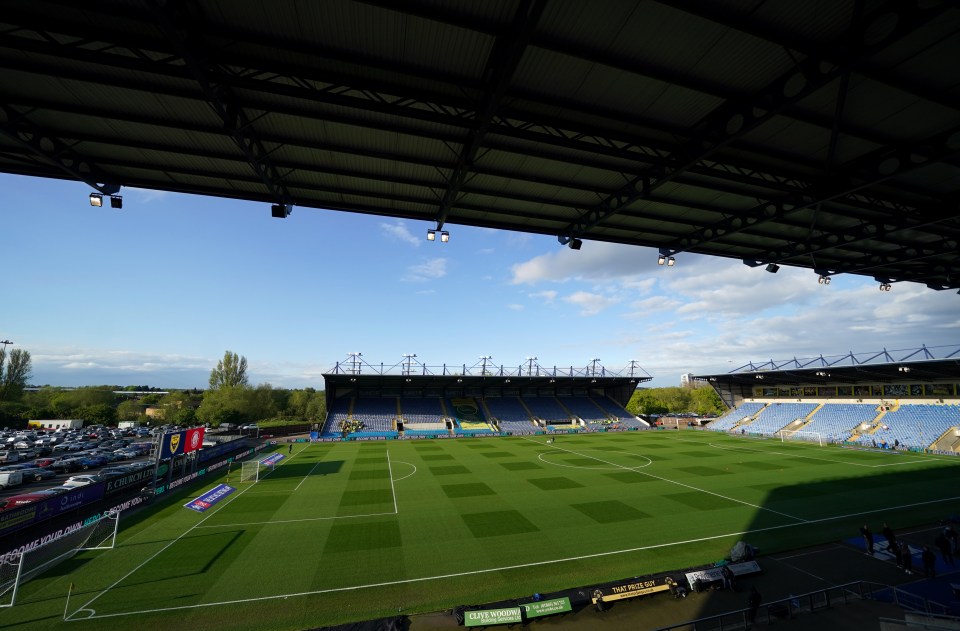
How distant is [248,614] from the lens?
10.9 metres

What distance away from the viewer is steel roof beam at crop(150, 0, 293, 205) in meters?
6.71

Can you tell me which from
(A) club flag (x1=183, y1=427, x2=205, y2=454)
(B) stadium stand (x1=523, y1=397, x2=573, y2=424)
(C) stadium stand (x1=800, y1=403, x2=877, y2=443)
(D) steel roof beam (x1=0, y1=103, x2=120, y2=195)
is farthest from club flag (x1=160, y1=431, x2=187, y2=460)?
(C) stadium stand (x1=800, y1=403, x2=877, y2=443)

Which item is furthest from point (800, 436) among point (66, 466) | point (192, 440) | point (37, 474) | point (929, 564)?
point (66, 466)

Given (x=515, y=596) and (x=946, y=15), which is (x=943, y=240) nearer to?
(x=946, y=15)

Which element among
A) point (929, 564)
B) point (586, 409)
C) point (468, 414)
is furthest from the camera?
point (586, 409)

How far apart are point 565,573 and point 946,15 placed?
17353 mm

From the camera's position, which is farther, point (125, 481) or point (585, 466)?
point (585, 466)

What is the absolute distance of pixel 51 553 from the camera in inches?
591

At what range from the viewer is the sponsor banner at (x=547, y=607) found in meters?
10.7

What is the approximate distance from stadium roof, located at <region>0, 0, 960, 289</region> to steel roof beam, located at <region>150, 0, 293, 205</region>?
0.18 feet

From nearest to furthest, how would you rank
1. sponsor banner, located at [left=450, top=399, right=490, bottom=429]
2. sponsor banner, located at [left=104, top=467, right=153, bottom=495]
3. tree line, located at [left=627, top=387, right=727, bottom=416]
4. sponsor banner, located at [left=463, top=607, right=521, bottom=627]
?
sponsor banner, located at [left=463, top=607, right=521, bottom=627]
sponsor banner, located at [left=104, top=467, right=153, bottom=495]
sponsor banner, located at [left=450, top=399, right=490, bottom=429]
tree line, located at [left=627, top=387, right=727, bottom=416]

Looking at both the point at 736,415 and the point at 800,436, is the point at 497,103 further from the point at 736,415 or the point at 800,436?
the point at 736,415

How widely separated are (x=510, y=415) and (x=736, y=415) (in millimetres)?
36657

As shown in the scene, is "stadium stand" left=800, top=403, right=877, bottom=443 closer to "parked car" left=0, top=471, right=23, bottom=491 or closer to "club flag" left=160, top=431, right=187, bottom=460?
"club flag" left=160, top=431, right=187, bottom=460
